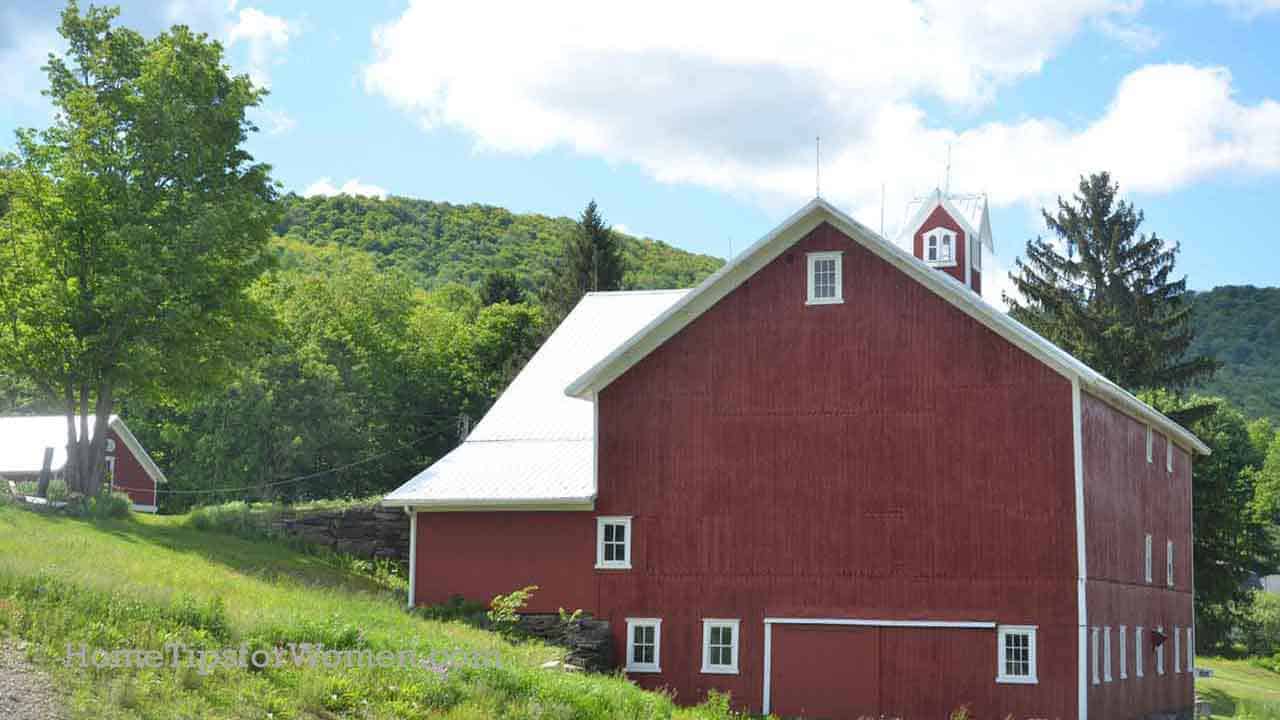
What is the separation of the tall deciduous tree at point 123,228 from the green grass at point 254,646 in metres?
9.09

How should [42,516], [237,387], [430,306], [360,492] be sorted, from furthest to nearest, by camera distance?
[430,306], [360,492], [237,387], [42,516]

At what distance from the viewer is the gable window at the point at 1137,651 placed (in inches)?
1232

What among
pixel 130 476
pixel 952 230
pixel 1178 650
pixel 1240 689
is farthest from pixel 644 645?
pixel 130 476

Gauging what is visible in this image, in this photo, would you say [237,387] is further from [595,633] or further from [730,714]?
[730,714]

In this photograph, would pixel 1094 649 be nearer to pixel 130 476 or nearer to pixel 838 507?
pixel 838 507

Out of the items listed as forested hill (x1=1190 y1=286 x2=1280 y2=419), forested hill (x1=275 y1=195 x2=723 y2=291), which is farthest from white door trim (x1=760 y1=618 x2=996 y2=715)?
forested hill (x1=1190 y1=286 x2=1280 y2=419)

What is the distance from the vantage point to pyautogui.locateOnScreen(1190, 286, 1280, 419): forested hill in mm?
110188

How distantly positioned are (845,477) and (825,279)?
13.2 feet

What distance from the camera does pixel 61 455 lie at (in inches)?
2066

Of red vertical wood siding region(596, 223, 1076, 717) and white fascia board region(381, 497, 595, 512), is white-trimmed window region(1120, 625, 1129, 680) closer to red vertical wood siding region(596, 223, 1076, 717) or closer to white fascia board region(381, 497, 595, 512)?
red vertical wood siding region(596, 223, 1076, 717)

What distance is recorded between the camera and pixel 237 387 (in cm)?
5781

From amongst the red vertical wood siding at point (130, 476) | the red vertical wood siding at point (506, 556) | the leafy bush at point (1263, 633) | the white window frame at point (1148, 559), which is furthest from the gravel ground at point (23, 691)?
the leafy bush at point (1263, 633)

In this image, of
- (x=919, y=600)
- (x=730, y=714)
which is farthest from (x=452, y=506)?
(x=919, y=600)

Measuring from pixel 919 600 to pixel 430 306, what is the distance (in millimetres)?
55431
